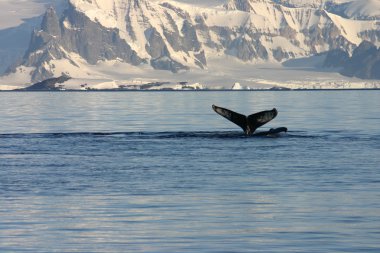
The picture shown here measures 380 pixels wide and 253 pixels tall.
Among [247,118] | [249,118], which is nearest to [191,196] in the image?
[249,118]

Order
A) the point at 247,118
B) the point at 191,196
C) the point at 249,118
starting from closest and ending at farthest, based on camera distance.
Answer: the point at 191,196
the point at 249,118
the point at 247,118

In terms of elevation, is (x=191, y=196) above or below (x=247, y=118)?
below

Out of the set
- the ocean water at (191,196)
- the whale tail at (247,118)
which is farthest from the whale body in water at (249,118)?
the ocean water at (191,196)

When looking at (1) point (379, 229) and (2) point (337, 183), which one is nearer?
(1) point (379, 229)

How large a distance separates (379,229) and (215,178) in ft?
43.2

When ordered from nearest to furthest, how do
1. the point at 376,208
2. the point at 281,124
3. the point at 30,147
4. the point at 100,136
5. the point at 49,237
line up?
1. the point at 49,237
2. the point at 376,208
3. the point at 30,147
4. the point at 100,136
5. the point at 281,124

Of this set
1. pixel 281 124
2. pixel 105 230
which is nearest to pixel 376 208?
pixel 105 230

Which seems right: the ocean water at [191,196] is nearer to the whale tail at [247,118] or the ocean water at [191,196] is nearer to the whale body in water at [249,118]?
the whale body in water at [249,118]

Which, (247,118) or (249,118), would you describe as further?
(247,118)


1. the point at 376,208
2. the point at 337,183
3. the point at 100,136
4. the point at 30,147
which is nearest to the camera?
the point at 376,208

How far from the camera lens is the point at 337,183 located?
38.6 meters

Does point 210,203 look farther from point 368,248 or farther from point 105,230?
point 368,248

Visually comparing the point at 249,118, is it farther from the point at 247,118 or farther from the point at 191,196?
the point at 191,196

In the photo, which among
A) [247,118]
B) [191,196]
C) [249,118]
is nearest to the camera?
[191,196]
